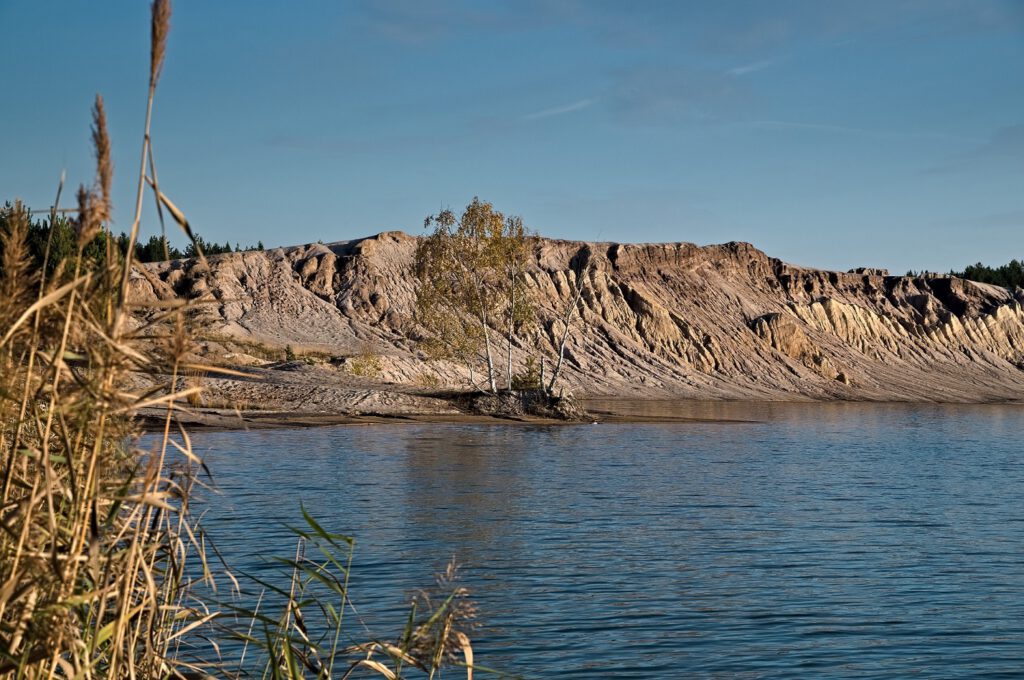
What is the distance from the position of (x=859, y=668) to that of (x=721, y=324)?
269 feet

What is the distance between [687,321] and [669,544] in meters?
72.3

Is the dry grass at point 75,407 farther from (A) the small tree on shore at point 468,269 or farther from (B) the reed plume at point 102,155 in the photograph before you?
(A) the small tree on shore at point 468,269

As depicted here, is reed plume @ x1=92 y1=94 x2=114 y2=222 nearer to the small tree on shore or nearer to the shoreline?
the shoreline

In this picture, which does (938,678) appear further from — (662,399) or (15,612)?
(662,399)

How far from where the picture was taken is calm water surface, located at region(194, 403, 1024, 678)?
11.5 m

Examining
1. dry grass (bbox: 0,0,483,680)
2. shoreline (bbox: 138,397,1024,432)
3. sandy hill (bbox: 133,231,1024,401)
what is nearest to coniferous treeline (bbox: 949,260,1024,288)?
sandy hill (bbox: 133,231,1024,401)

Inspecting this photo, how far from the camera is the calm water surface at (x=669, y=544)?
11.5 m

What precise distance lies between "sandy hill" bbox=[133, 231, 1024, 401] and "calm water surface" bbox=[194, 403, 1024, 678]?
2914cm

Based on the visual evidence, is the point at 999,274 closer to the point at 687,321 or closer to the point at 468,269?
the point at 687,321

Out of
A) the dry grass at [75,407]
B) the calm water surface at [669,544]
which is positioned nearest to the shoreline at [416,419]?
the calm water surface at [669,544]

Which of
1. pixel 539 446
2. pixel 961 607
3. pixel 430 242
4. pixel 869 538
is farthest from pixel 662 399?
pixel 961 607

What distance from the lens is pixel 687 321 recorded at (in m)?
89.4

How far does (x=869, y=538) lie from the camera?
1914 centimetres

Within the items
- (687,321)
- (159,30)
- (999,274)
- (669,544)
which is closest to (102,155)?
(159,30)
